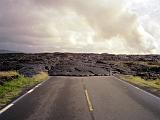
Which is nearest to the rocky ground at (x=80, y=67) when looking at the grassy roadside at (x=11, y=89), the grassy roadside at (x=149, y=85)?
the grassy roadside at (x=11, y=89)

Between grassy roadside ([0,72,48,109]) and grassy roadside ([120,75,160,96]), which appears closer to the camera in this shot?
grassy roadside ([0,72,48,109])

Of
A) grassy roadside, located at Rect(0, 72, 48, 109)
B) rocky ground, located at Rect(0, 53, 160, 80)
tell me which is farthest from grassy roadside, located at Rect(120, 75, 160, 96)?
rocky ground, located at Rect(0, 53, 160, 80)

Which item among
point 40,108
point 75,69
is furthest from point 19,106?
point 75,69

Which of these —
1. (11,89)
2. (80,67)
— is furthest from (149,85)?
(80,67)

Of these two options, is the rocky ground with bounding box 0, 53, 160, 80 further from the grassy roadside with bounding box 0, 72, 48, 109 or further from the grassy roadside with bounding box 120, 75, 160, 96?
the grassy roadside with bounding box 120, 75, 160, 96

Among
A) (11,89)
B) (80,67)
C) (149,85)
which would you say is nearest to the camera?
(11,89)

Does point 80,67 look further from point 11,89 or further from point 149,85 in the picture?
point 11,89

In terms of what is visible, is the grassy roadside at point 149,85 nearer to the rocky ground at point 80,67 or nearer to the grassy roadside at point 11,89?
the grassy roadside at point 11,89

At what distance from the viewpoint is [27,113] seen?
44.0 feet

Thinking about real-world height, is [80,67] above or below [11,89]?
below

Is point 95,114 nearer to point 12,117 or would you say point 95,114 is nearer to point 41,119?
point 41,119

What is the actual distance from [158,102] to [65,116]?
6.96m

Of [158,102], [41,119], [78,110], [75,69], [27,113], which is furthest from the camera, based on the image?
[75,69]

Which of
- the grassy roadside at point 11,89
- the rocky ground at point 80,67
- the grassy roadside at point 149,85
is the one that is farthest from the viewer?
the rocky ground at point 80,67
